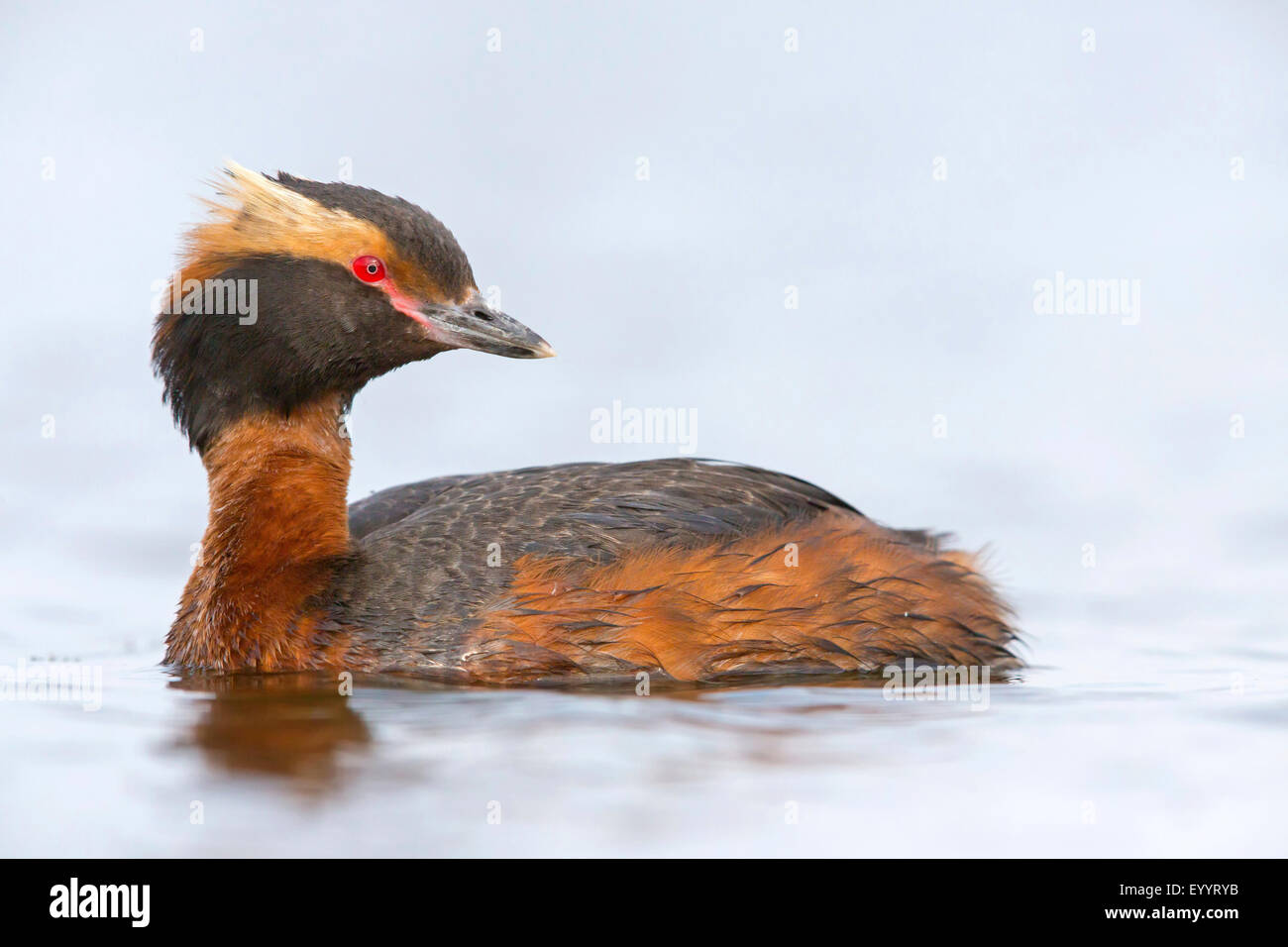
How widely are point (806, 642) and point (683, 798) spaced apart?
240 cm

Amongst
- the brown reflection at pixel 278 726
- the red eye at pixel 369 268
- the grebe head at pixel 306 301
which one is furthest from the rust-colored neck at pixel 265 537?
the red eye at pixel 369 268

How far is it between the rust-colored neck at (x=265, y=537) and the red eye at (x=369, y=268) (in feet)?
2.19

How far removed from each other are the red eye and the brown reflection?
74.9 inches

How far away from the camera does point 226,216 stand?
318 inches

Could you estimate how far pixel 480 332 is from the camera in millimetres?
7953

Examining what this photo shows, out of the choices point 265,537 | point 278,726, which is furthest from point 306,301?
point 278,726

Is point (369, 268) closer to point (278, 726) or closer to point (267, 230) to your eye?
point (267, 230)

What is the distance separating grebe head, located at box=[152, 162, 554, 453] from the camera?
309 inches

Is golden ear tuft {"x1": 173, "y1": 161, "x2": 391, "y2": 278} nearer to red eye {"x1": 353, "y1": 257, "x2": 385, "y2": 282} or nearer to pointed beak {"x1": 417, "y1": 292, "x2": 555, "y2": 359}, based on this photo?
red eye {"x1": 353, "y1": 257, "x2": 385, "y2": 282}

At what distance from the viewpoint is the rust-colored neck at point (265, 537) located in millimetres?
7676

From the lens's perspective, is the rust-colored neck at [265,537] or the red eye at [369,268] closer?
the rust-colored neck at [265,537]

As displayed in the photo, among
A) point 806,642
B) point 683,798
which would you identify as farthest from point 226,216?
point 683,798

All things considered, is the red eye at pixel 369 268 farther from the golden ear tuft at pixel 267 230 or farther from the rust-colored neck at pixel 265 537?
the rust-colored neck at pixel 265 537
